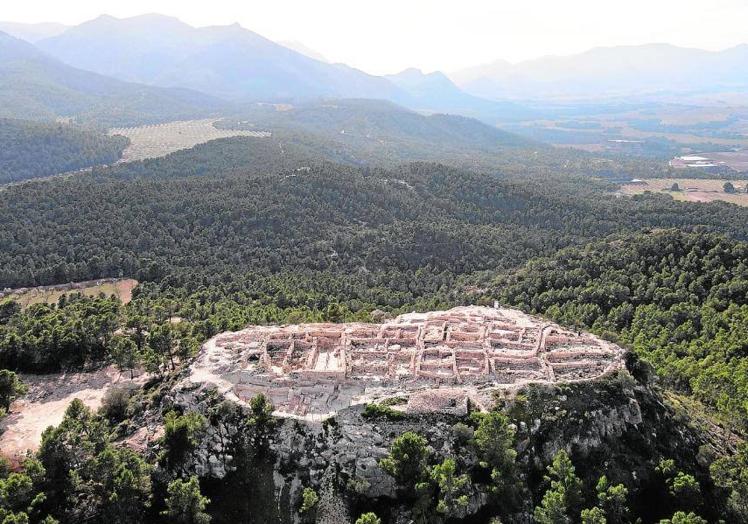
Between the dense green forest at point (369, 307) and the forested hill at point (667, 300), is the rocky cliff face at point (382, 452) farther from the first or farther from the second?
the forested hill at point (667, 300)

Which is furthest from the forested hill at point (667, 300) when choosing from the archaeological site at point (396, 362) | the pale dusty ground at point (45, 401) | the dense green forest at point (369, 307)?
the pale dusty ground at point (45, 401)

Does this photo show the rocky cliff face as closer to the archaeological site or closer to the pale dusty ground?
the archaeological site

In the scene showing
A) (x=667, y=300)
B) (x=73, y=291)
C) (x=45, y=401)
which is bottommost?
(x=73, y=291)

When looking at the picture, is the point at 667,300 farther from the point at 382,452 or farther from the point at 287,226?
the point at 287,226

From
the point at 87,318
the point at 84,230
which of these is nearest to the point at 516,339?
the point at 87,318

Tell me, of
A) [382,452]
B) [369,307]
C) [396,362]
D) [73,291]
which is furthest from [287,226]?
[382,452]
